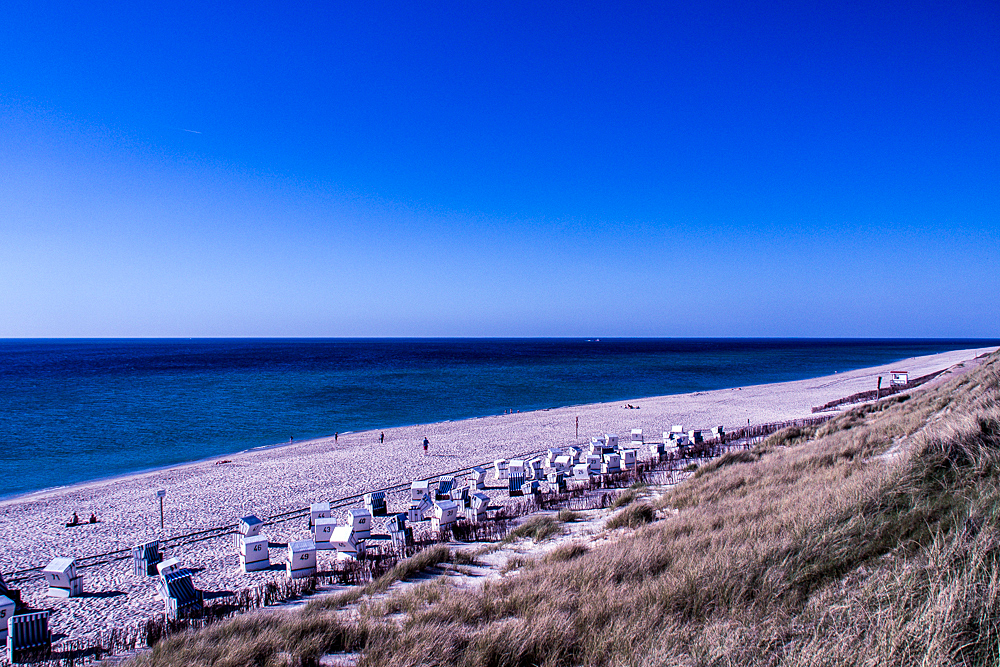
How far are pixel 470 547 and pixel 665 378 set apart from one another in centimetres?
6481

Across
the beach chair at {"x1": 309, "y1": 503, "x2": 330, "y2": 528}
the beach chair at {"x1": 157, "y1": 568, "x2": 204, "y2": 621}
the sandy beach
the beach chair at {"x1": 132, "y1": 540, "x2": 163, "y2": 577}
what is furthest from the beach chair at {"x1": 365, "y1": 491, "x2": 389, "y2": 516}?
the beach chair at {"x1": 157, "y1": 568, "x2": 204, "y2": 621}

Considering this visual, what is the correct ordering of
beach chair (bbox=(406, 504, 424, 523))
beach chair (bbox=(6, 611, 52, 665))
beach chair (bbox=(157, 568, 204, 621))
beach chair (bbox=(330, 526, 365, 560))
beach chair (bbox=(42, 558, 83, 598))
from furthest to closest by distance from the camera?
beach chair (bbox=(406, 504, 424, 523))
beach chair (bbox=(330, 526, 365, 560))
beach chair (bbox=(42, 558, 83, 598))
beach chair (bbox=(157, 568, 204, 621))
beach chair (bbox=(6, 611, 52, 665))

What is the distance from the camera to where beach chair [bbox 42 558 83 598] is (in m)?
11.1

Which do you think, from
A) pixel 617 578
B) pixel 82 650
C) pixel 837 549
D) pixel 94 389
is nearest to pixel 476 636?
pixel 617 578

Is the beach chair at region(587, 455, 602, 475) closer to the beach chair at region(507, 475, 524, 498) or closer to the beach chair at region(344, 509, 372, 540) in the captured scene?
the beach chair at region(507, 475, 524, 498)

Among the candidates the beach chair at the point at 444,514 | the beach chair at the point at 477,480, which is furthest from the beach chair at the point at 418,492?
the beach chair at the point at 444,514

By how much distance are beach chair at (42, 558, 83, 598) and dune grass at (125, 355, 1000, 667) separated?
24.7 ft

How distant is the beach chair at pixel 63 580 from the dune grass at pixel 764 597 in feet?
24.7

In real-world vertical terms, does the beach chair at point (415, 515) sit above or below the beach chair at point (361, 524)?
below

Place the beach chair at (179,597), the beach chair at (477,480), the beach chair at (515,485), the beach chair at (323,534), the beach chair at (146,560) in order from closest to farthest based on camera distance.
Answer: the beach chair at (179,597), the beach chair at (146,560), the beach chair at (323,534), the beach chair at (515,485), the beach chair at (477,480)

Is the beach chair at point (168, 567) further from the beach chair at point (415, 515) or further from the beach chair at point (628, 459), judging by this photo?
the beach chair at point (628, 459)

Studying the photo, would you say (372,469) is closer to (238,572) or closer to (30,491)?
(238,572)

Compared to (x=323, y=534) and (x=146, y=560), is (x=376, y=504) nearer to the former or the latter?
(x=323, y=534)

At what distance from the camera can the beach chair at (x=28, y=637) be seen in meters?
8.06
